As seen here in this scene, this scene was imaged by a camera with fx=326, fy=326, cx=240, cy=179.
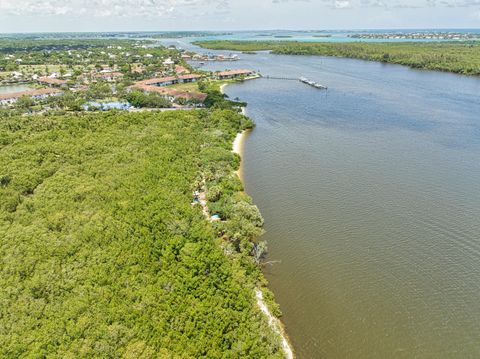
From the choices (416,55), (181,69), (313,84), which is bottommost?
(313,84)

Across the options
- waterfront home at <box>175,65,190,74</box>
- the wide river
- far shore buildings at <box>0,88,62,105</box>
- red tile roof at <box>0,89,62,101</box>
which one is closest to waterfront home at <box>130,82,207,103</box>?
the wide river

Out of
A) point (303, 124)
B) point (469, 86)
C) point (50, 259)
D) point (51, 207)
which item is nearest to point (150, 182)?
point (51, 207)

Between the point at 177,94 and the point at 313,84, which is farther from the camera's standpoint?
the point at 313,84

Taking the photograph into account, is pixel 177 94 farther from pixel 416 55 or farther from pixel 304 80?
pixel 416 55

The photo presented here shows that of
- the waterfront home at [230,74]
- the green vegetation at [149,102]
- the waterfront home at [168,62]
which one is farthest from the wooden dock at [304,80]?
the green vegetation at [149,102]

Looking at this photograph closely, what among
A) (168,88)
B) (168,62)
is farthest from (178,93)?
(168,62)

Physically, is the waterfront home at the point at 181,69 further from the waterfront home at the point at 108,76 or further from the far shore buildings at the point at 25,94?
the far shore buildings at the point at 25,94

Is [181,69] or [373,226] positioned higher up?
[181,69]
